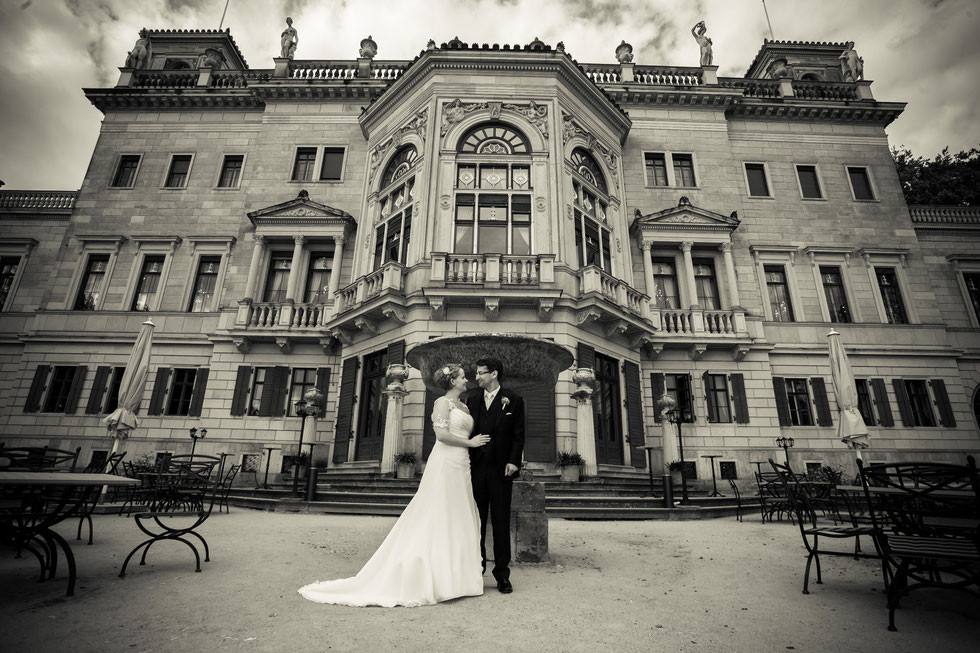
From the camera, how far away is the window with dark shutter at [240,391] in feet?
55.4

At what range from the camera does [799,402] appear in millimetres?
17594

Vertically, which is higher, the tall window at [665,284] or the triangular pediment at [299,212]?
the triangular pediment at [299,212]

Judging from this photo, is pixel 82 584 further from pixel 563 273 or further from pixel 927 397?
pixel 927 397

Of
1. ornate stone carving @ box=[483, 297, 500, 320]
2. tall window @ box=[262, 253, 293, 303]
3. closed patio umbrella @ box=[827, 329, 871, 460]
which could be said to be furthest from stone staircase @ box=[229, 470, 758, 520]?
tall window @ box=[262, 253, 293, 303]

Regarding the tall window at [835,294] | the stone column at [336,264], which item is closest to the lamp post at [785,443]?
the tall window at [835,294]

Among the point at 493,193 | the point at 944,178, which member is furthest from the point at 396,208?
the point at 944,178

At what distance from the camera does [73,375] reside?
1788 centimetres

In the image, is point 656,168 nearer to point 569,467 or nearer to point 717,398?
point 717,398

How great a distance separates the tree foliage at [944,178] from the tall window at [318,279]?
102ft

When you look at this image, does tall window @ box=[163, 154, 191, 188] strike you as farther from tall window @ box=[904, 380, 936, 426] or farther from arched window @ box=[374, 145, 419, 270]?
tall window @ box=[904, 380, 936, 426]

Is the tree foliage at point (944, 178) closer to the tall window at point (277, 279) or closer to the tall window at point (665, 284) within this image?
the tall window at point (665, 284)

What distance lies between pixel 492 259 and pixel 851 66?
22.4m

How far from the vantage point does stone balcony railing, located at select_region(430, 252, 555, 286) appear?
47.2 ft

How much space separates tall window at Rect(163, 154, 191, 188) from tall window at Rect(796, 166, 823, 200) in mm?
27155
